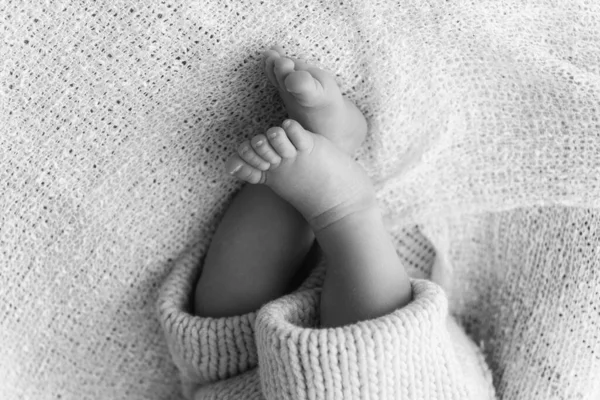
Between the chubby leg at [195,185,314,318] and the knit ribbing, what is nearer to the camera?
the knit ribbing

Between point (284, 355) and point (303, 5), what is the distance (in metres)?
0.37

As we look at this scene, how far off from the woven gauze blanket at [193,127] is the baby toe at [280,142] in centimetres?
9

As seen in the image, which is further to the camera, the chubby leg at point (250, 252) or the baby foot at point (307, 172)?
the chubby leg at point (250, 252)

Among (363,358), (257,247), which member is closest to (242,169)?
(257,247)

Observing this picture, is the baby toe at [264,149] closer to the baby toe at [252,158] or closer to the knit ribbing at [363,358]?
the baby toe at [252,158]

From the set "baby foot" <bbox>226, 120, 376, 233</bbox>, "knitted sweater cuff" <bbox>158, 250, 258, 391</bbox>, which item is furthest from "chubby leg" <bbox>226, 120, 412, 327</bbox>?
"knitted sweater cuff" <bbox>158, 250, 258, 391</bbox>

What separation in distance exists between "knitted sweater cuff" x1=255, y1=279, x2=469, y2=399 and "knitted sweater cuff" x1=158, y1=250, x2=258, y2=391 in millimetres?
58

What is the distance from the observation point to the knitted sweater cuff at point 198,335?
800mm

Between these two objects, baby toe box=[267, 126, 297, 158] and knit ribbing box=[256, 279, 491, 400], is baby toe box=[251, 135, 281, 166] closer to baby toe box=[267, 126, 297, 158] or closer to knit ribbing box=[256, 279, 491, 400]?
baby toe box=[267, 126, 297, 158]

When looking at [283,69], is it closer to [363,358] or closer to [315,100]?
[315,100]

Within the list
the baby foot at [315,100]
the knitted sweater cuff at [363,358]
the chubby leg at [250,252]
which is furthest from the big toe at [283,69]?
the knitted sweater cuff at [363,358]

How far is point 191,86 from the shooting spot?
74 centimetres

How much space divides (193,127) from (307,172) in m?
0.15

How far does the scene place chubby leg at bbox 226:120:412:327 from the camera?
0.72 meters
